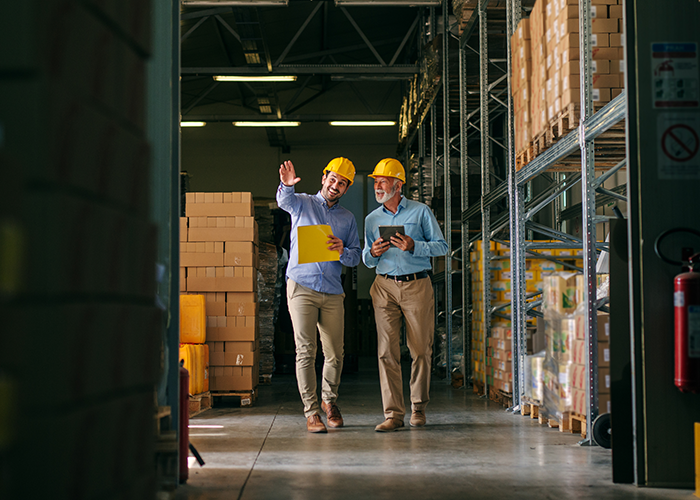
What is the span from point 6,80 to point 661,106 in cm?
330

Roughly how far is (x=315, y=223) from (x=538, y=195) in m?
2.83

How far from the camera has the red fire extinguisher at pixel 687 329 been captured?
327 cm

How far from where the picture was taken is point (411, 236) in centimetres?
553

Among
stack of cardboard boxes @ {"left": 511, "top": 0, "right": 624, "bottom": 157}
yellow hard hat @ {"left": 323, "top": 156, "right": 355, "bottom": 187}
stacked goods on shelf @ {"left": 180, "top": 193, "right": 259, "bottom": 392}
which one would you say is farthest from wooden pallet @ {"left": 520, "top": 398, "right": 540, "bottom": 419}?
stacked goods on shelf @ {"left": 180, "top": 193, "right": 259, "bottom": 392}

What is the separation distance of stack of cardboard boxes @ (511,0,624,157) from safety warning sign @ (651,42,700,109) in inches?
53.5

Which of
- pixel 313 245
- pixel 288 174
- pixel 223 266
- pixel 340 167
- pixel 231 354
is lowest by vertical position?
pixel 231 354

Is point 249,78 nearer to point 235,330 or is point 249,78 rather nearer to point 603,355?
point 235,330

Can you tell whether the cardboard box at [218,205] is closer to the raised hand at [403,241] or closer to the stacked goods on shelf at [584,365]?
the raised hand at [403,241]

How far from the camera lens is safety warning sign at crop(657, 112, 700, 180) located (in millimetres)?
3518

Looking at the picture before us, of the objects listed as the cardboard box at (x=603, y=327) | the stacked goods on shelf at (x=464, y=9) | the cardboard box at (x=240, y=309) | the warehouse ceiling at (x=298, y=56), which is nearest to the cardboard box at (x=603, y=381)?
the cardboard box at (x=603, y=327)

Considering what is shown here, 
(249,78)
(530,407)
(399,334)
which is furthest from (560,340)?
(249,78)

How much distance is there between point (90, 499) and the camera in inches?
55.0

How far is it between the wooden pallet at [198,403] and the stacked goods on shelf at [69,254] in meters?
4.99

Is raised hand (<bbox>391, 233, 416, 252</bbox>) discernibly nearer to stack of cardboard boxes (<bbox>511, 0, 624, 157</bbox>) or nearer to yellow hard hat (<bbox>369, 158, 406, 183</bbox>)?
yellow hard hat (<bbox>369, 158, 406, 183</bbox>)
